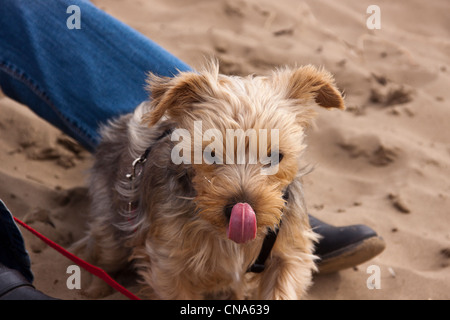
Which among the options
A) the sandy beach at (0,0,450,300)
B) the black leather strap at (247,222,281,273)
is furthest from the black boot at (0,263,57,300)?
the black leather strap at (247,222,281,273)

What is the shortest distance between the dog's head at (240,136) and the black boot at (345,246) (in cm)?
95

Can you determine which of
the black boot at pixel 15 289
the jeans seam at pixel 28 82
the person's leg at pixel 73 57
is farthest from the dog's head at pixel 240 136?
the jeans seam at pixel 28 82

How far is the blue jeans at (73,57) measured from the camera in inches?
156

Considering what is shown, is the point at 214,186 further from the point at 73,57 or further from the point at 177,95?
the point at 73,57

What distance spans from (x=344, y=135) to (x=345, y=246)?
1594mm

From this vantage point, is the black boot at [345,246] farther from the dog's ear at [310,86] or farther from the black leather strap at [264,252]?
the dog's ear at [310,86]

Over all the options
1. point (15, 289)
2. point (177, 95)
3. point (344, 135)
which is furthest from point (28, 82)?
point (344, 135)

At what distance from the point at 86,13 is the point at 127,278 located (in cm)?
181

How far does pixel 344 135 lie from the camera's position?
5156 mm

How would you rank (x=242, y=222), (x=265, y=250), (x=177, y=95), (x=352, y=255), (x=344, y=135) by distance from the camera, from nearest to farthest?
(x=242, y=222) < (x=177, y=95) < (x=265, y=250) < (x=352, y=255) < (x=344, y=135)

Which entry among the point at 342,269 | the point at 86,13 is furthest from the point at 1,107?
the point at 342,269

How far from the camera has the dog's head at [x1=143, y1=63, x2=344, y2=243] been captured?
266 centimetres

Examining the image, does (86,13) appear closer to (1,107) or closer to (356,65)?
(1,107)
